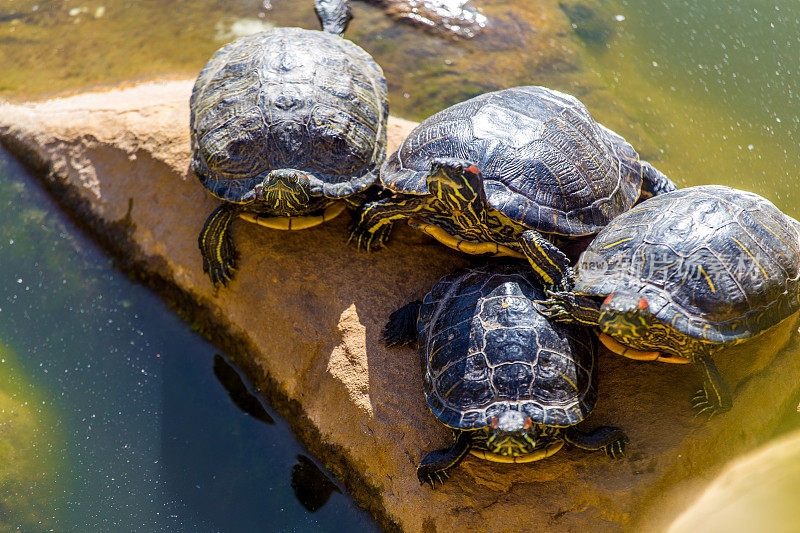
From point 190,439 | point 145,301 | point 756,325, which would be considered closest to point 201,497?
point 190,439

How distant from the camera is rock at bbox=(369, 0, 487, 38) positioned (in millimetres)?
6629

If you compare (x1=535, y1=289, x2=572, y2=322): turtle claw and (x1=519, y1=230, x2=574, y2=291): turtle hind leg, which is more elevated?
(x1=519, y1=230, x2=574, y2=291): turtle hind leg

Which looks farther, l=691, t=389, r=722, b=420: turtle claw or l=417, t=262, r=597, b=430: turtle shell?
l=691, t=389, r=722, b=420: turtle claw

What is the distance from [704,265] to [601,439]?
3.89 ft

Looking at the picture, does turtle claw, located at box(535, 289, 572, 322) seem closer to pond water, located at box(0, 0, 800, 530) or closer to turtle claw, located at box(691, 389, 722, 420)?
turtle claw, located at box(691, 389, 722, 420)

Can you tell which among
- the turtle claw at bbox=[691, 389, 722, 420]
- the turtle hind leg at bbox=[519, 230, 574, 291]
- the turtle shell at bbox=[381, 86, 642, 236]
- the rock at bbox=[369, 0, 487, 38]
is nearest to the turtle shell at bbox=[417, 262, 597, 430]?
the turtle hind leg at bbox=[519, 230, 574, 291]

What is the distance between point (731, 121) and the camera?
560cm

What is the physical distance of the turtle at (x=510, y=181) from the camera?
394cm

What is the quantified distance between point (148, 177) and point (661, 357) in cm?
419

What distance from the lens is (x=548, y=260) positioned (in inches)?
153

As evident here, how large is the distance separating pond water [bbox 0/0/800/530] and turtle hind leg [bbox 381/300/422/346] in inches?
40.6

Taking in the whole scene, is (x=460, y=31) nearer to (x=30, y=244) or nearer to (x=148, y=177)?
(x=148, y=177)

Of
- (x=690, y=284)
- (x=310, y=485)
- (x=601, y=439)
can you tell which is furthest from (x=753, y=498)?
(x=310, y=485)

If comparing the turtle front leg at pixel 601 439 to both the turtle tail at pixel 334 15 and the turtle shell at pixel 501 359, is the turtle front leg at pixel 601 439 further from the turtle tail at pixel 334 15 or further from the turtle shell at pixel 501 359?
the turtle tail at pixel 334 15
